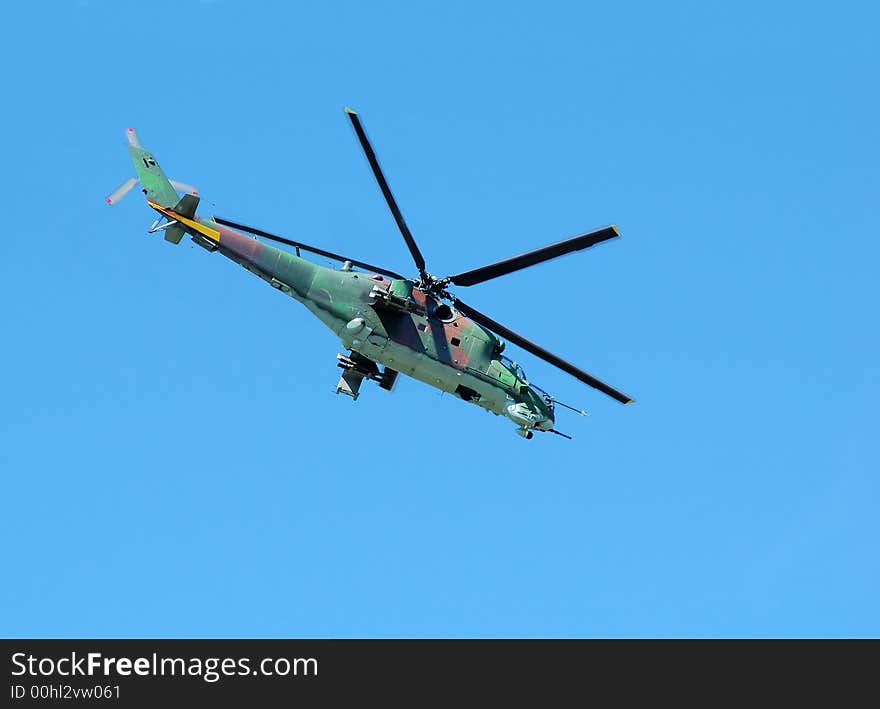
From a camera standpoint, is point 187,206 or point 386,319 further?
point 386,319

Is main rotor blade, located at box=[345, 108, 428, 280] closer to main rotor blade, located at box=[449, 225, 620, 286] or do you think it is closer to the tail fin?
main rotor blade, located at box=[449, 225, 620, 286]

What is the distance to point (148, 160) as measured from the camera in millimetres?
70562

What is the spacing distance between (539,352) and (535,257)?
19.5 feet

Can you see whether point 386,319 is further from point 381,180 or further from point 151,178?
point 151,178

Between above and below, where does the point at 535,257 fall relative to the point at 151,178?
below

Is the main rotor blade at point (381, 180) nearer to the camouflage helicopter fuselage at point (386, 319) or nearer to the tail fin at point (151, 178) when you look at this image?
the camouflage helicopter fuselage at point (386, 319)

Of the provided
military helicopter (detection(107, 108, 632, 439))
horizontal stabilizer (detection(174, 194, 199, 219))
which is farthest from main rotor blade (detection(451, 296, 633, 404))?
horizontal stabilizer (detection(174, 194, 199, 219))

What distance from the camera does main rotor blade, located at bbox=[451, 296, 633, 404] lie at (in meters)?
71.1

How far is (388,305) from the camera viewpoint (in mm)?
69875

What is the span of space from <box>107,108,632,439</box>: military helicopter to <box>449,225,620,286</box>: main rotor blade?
0.04 metres

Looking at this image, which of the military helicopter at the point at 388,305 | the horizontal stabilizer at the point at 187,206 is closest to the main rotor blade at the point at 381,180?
the military helicopter at the point at 388,305

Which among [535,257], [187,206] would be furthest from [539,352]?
[187,206]
